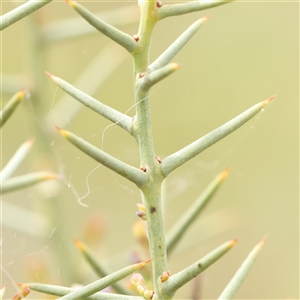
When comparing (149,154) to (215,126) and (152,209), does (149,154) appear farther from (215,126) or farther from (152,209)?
(215,126)

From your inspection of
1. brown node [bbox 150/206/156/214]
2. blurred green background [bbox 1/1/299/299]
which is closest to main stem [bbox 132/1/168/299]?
brown node [bbox 150/206/156/214]

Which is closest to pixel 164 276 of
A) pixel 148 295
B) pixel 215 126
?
pixel 148 295

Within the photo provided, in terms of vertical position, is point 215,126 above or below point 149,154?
above

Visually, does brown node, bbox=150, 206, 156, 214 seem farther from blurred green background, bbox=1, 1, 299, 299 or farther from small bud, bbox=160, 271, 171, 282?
blurred green background, bbox=1, 1, 299, 299

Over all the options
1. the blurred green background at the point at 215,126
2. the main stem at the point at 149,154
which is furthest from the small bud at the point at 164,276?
the blurred green background at the point at 215,126

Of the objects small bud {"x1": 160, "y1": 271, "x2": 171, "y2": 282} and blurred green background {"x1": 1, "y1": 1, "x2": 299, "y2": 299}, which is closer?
small bud {"x1": 160, "y1": 271, "x2": 171, "y2": 282}

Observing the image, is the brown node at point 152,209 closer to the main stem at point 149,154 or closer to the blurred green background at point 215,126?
the main stem at point 149,154

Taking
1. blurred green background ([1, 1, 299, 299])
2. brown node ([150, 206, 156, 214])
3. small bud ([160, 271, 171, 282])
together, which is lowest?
small bud ([160, 271, 171, 282])

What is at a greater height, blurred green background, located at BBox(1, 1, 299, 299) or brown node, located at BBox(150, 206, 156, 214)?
blurred green background, located at BBox(1, 1, 299, 299)
